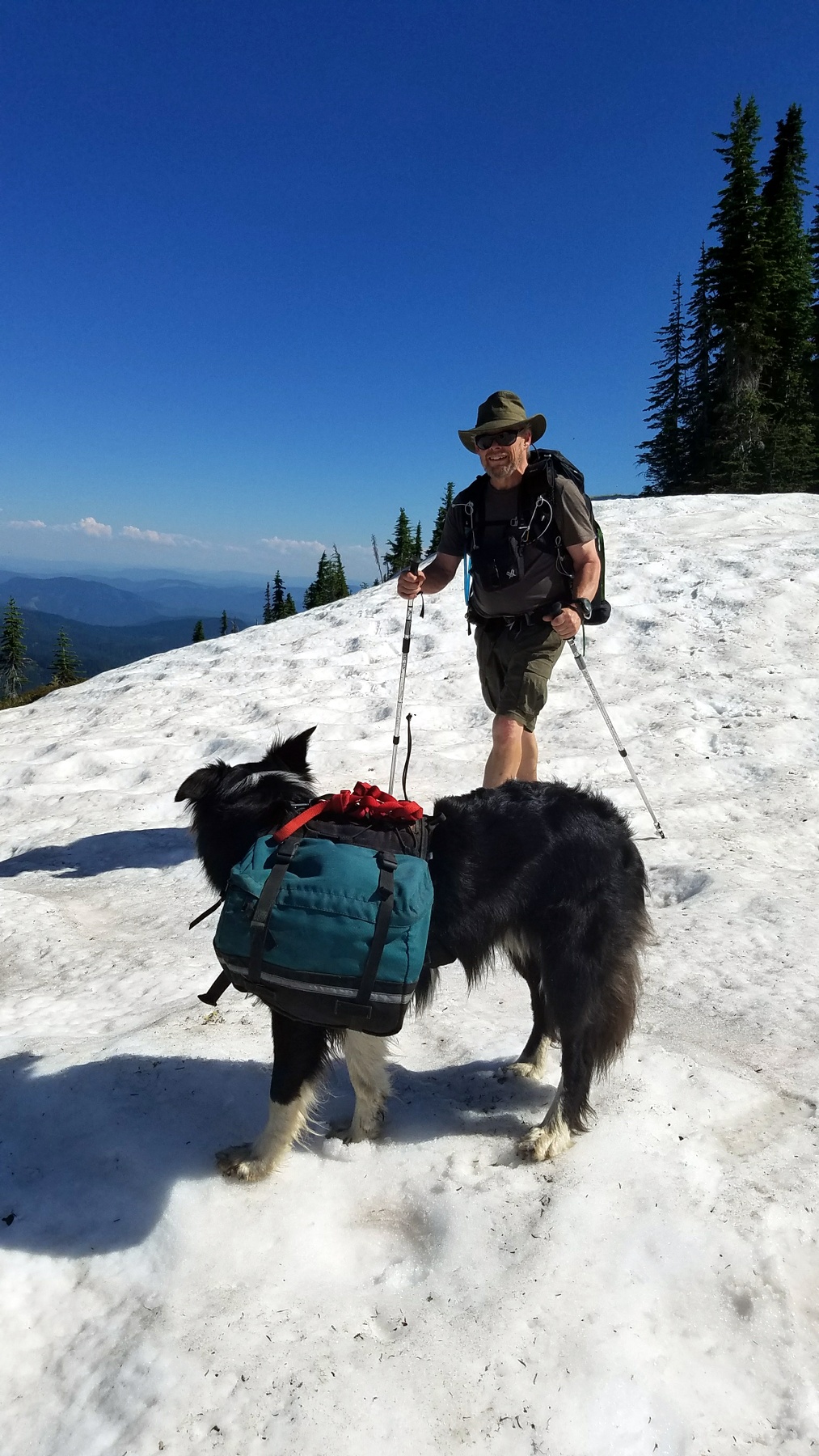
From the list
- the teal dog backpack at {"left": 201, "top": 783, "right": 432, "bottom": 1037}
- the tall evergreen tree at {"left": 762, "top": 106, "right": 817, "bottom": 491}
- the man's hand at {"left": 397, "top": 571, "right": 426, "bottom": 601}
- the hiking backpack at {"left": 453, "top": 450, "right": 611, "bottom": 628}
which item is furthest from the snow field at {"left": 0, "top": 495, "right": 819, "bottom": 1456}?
the tall evergreen tree at {"left": 762, "top": 106, "right": 817, "bottom": 491}

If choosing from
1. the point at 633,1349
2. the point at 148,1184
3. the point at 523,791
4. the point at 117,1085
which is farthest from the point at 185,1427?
the point at 523,791

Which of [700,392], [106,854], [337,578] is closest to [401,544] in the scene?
[337,578]

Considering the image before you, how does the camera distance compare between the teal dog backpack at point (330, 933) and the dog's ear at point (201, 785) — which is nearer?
the teal dog backpack at point (330, 933)

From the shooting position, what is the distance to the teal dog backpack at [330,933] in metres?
2.75

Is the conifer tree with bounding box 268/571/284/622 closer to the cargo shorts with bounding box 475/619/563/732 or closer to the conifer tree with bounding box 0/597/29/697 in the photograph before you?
the conifer tree with bounding box 0/597/29/697

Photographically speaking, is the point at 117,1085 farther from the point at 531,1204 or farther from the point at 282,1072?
the point at 531,1204

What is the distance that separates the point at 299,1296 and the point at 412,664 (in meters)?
9.25

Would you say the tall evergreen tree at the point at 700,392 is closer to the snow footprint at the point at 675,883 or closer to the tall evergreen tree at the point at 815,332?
the tall evergreen tree at the point at 815,332

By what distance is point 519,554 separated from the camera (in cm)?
535

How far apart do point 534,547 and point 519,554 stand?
123 millimetres

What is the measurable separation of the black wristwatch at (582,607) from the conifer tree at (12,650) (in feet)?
198

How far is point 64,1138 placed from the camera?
322 centimetres

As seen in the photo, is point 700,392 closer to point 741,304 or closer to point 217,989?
point 741,304

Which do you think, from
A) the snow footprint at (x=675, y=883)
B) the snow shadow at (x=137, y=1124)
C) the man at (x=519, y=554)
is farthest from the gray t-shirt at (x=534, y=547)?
the snow shadow at (x=137, y=1124)
